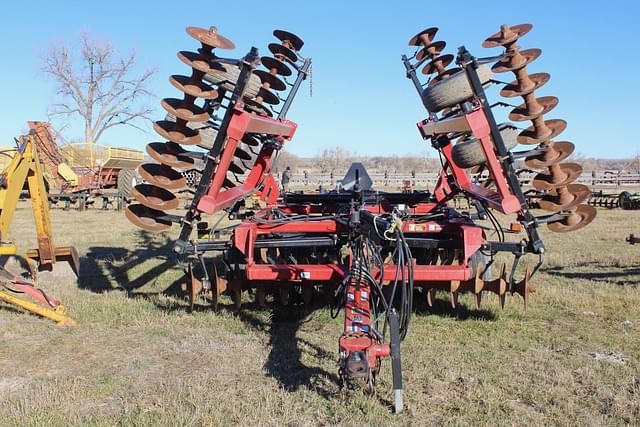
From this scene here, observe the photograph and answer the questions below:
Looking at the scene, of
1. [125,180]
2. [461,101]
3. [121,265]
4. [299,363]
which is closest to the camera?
[299,363]

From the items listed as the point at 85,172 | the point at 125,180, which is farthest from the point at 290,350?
the point at 85,172

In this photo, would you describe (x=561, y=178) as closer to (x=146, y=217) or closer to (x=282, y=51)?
(x=282, y=51)

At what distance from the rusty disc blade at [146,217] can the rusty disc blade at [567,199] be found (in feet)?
11.8

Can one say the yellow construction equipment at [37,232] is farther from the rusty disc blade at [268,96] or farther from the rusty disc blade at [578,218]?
the rusty disc blade at [578,218]

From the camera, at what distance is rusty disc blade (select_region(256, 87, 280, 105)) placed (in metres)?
6.19

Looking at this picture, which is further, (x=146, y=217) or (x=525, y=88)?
(x=146, y=217)

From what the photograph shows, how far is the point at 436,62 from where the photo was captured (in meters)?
7.42

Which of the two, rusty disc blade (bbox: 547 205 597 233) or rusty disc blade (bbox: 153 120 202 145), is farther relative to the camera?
rusty disc blade (bbox: 547 205 597 233)

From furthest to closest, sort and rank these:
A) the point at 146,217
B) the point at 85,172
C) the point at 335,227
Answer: the point at 85,172, the point at 335,227, the point at 146,217

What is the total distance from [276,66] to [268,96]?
0.40 meters

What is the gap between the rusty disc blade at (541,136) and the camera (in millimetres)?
5348

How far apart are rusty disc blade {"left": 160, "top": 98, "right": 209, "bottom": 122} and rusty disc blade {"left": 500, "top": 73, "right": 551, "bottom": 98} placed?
2736 millimetres

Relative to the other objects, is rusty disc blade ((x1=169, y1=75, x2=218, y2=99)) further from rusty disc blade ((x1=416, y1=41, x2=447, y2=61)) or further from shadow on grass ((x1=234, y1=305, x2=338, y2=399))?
rusty disc blade ((x1=416, y1=41, x2=447, y2=61))

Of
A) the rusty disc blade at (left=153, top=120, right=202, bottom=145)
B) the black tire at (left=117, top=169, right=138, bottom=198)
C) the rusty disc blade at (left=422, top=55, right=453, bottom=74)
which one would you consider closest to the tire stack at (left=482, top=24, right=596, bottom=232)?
the rusty disc blade at (left=422, top=55, right=453, bottom=74)
